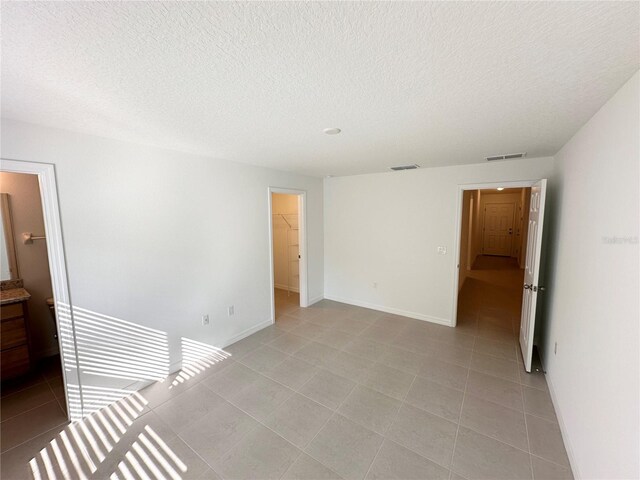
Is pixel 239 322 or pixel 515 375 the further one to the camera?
pixel 239 322

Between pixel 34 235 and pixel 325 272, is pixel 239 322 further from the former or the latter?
pixel 34 235

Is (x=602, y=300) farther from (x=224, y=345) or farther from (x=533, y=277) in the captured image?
(x=224, y=345)

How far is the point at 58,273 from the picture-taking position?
2031 millimetres

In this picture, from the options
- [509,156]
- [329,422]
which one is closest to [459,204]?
[509,156]

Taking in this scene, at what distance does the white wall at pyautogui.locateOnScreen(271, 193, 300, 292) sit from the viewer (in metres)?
5.37

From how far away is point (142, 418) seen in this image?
2.20 m

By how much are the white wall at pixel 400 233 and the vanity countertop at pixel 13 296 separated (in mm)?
3997

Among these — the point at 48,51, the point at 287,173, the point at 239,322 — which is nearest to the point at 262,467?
the point at 239,322

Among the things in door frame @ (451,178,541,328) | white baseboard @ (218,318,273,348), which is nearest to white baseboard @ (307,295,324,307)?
white baseboard @ (218,318,273,348)

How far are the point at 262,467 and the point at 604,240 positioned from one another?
255 centimetres

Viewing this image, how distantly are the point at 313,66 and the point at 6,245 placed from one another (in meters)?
3.83

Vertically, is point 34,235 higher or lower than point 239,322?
higher

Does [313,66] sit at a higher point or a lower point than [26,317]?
higher

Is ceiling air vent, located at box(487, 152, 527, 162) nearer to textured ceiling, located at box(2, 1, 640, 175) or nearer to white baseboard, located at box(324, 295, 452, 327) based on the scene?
textured ceiling, located at box(2, 1, 640, 175)
